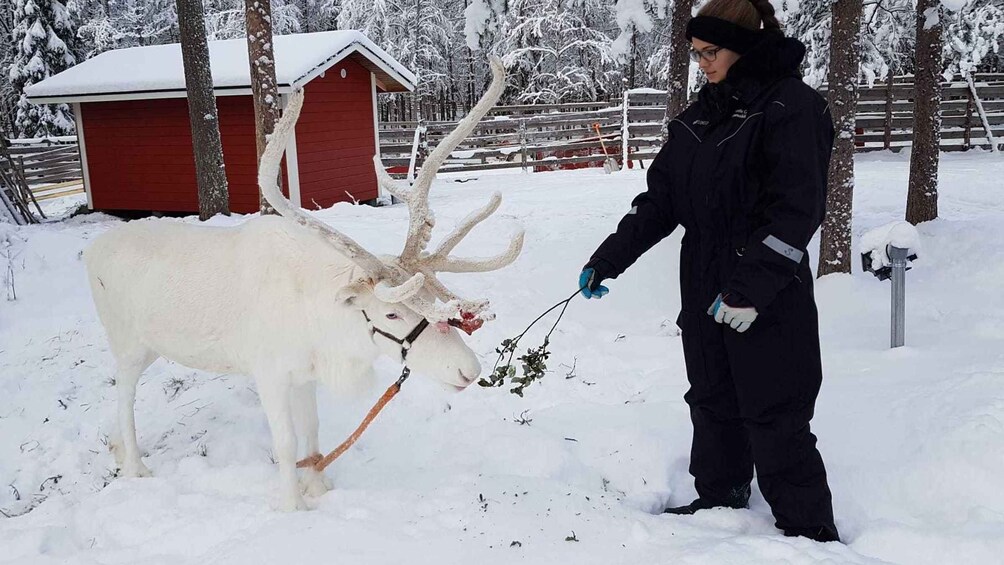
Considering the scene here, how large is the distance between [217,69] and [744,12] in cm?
1228

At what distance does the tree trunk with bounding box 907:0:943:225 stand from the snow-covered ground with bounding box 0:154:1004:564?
1.57 metres

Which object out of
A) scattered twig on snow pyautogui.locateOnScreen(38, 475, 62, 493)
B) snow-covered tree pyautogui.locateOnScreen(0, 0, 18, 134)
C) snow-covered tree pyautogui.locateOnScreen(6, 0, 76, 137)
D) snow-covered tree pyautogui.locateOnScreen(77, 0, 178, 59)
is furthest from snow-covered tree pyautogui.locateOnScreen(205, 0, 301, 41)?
scattered twig on snow pyautogui.locateOnScreen(38, 475, 62, 493)

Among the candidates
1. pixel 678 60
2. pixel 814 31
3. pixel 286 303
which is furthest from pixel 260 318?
pixel 814 31

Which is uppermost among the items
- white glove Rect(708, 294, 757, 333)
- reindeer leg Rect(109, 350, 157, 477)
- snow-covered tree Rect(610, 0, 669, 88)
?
snow-covered tree Rect(610, 0, 669, 88)

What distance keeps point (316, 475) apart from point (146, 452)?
1.16 metres

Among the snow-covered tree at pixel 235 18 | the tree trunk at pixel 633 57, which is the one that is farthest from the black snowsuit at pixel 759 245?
the snow-covered tree at pixel 235 18

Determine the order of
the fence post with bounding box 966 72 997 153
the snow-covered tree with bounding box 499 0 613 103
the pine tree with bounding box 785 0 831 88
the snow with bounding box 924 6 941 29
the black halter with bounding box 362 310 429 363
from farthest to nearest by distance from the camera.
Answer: the snow-covered tree with bounding box 499 0 613 103, the fence post with bounding box 966 72 997 153, the pine tree with bounding box 785 0 831 88, the snow with bounding box 924 6 941 29, the black halter with bounding box 362 310 429 363

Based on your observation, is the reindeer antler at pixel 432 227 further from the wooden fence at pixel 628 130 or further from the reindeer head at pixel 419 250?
the wooden fence at pixel 628 130

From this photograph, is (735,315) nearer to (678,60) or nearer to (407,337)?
(407,337)

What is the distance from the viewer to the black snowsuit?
2.57 meters

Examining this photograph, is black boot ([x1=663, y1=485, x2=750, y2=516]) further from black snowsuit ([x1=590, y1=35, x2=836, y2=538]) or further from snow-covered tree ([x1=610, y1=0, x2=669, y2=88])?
snow-covered tree ([x1=610, y1=0, x2=669, y2=88])

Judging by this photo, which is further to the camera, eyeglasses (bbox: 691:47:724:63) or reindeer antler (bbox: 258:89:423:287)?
reindeer antler (bbox: 258:89:423:287)

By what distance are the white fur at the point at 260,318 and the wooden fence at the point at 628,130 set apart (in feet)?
43.3

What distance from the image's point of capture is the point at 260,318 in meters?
3.30
